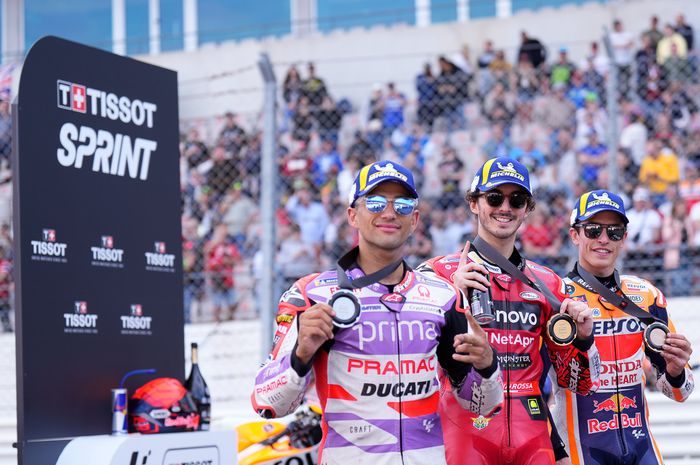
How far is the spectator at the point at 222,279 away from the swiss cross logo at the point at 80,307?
4.54m

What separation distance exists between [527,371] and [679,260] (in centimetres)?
539

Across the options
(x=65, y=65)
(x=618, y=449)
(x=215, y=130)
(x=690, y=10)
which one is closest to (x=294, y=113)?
(x=215, y=130)

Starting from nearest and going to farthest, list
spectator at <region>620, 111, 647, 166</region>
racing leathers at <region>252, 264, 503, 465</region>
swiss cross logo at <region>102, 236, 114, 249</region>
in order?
racing leathers at <region>252, 264, 503, 465</region> → swiss cross logo at <region>102, 236, 114, 249</region> → spectator at <region>620, 111, 647, 166</region>

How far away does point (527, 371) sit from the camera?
15.3 feet

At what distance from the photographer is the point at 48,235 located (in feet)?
16.9

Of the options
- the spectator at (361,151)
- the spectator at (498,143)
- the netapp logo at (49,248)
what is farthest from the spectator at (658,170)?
the netapp logo at (49,248)

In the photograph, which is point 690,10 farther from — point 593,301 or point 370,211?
point 370,211

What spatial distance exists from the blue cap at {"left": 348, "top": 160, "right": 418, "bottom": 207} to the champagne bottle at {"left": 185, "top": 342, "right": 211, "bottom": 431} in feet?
6.17

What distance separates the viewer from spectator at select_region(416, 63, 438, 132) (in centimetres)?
1170

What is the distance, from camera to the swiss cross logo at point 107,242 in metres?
5.54

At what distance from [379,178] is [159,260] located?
2.25m

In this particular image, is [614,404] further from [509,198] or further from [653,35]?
[653,35]

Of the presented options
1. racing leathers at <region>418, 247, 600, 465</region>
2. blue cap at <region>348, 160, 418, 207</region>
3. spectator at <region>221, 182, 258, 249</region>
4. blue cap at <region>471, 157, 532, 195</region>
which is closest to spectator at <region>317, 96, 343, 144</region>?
spectator at <region>221, 182, 258, 249</region>

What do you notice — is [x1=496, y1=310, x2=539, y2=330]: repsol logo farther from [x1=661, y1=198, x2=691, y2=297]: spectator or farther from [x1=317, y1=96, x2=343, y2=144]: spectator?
[x1=317, y1=96, x2=343, y2=144]: spectator
